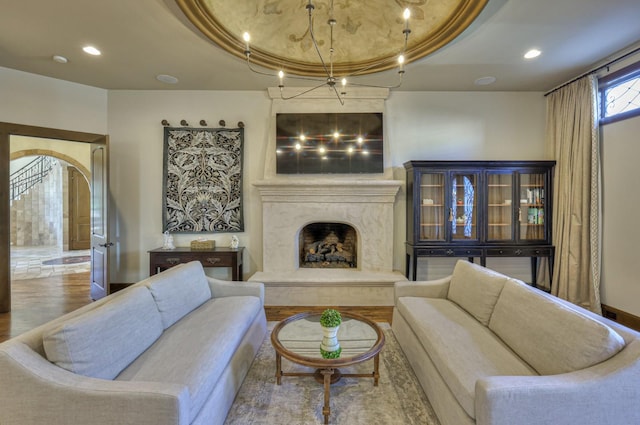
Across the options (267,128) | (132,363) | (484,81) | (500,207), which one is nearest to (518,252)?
(500,207)

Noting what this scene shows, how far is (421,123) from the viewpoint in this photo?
14.1 ft

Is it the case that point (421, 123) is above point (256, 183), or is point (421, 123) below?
above

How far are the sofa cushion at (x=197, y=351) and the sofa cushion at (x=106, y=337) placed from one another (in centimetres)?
9

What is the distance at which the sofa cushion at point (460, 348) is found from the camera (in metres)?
1.53

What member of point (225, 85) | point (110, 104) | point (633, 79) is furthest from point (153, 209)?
point (633, 79)

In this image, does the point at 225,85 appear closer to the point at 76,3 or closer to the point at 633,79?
the point at 76,3

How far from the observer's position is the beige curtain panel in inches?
135

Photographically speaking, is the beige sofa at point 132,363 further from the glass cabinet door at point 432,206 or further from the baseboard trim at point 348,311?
the glass cabinet door at point 432,206

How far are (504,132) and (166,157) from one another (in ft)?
17.2

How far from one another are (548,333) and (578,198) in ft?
9.74

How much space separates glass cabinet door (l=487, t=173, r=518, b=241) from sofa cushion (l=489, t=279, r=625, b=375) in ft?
6.92

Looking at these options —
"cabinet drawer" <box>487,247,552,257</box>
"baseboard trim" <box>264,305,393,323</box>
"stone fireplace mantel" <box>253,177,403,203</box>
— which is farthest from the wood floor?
"cabinet drawer" <box>487,247,552,257</box>

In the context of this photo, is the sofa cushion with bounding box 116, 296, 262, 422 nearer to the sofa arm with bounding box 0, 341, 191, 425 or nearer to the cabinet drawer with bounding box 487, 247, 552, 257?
the sofa arm with bounding box 0, 341, 191, 425

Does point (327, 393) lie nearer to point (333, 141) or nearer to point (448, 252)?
point (448, 252)
